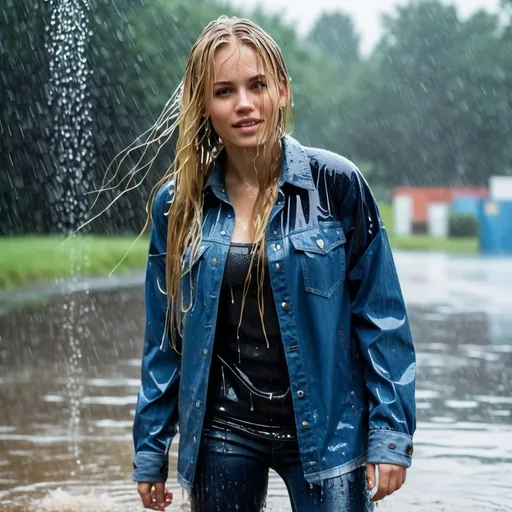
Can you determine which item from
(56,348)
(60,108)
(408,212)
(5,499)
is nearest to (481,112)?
(408,212)

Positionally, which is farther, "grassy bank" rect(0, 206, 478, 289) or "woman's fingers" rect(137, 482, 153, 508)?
"grassy bank" rect(0, 206, 478, 289)

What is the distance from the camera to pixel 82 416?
7824mm

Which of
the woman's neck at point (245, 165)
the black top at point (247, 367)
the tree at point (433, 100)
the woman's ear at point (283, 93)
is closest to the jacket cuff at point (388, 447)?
the black top at point (247, 367)

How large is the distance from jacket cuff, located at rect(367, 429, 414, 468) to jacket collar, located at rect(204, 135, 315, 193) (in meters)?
0.64

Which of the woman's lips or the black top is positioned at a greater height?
the woman's lips

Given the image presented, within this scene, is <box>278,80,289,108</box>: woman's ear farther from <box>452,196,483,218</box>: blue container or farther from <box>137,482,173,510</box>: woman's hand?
<box>452,196,483,218</box>: blue container

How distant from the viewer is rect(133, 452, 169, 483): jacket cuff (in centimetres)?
A: 308

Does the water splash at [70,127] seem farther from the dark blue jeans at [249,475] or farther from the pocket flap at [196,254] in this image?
the dark blue jeans at [249,475]

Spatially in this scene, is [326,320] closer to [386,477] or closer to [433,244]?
[386,477]

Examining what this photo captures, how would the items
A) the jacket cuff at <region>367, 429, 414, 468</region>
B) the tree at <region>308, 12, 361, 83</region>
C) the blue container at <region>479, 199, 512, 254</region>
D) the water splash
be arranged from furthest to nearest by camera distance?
the tree at <region>308, 12, 361, 83</region>
the blue container at <region>479, 199, 512, 254</region>
the water splash
the jacket cuff at <region>367, 429, 414, 468</region>

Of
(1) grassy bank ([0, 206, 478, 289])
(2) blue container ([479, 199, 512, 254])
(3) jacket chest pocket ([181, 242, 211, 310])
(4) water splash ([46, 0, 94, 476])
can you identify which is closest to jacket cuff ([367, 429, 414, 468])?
(3) jacket chest pocket ([181, 242, 211, 310])

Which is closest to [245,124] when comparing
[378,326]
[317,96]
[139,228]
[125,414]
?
[378,326]

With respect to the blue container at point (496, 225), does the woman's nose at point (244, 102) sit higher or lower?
higher

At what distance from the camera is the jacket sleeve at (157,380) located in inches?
121
